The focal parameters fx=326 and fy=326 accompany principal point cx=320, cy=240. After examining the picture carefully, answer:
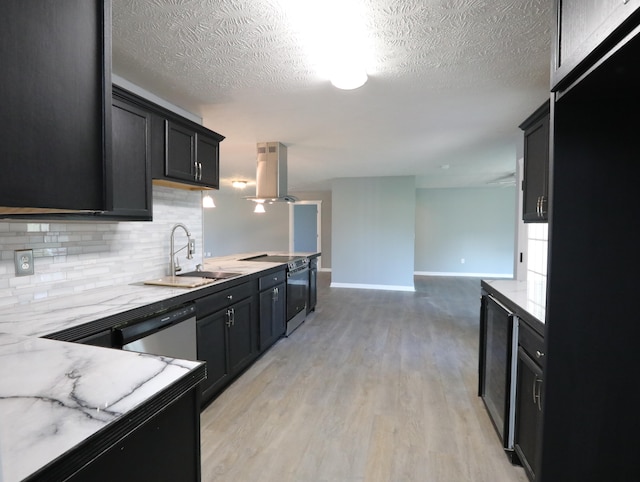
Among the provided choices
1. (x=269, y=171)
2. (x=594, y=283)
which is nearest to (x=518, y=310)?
(x=594, y=283)

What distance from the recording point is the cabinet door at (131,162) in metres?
2.03

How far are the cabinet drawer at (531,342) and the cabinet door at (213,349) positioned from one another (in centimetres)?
193

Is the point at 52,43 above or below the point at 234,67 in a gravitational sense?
below

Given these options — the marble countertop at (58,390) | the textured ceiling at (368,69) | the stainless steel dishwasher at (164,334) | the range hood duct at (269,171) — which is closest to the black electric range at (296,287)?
the range hood duct at (269,171)

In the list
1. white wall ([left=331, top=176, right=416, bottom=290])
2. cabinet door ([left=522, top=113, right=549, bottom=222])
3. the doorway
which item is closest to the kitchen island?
cabinet door ([left=522, top=113, right=549, bottom=222])

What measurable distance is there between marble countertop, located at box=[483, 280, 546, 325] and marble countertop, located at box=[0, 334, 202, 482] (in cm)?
155

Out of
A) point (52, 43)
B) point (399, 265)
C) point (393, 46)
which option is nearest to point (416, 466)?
point (52, 43)

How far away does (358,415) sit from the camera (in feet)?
7.39

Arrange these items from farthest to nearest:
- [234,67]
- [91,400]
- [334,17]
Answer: [234,67]
[334,17]
[91,400]

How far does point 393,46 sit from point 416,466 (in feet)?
7.78

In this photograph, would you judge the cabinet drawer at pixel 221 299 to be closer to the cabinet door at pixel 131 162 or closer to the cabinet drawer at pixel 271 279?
the cabinet drawer at pixel 271 279

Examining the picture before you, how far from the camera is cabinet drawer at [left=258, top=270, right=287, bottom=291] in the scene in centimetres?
318

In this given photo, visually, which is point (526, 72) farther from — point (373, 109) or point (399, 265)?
point (399, 265)

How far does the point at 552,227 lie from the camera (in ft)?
3.35
